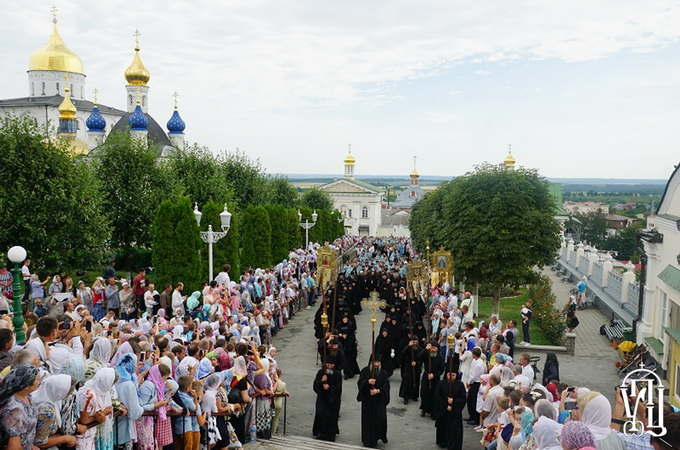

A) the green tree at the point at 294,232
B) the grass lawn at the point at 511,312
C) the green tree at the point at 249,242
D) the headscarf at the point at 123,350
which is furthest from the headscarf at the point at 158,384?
the green tree at the point at 294,232

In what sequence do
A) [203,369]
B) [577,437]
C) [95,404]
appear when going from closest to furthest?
[577,437]
[95,404]
[203,369]

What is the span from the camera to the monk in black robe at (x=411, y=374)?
42.2 ft

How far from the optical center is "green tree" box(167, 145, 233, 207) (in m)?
34.1

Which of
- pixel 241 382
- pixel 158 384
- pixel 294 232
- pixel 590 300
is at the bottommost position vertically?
pixel 590 300

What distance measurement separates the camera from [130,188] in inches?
1149

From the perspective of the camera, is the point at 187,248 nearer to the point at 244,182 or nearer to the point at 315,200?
the point at 244,182

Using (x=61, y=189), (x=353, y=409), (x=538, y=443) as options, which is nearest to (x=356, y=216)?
(x=61, y=189)

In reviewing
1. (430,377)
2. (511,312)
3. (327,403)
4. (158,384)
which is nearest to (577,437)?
(158,384)

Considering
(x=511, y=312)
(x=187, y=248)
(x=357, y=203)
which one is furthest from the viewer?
(x=357, y=203)

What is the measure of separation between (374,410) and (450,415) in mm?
1329

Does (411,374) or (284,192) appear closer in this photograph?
(411,374)

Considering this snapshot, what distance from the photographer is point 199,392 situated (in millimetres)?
7730

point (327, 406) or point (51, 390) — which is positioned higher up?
Answer: point (51, 390)

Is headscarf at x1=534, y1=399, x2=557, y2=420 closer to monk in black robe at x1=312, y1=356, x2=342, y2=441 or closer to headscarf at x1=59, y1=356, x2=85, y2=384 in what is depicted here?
monk in black robe at x1=312, y1=356, x2=342, y2=441
